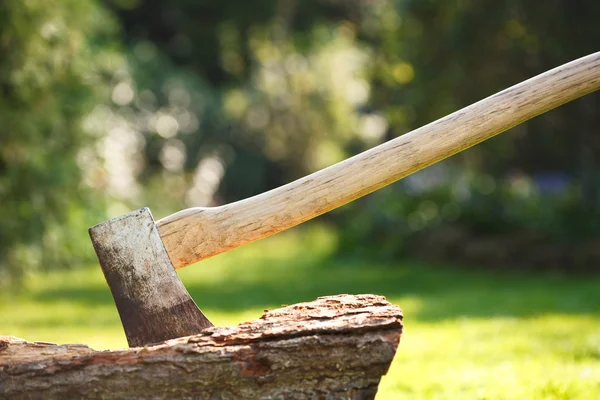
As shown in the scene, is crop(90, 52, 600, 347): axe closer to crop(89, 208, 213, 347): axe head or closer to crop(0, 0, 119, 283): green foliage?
crop(89, 208, 213, 347): axe head

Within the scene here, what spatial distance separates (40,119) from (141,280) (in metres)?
6.65

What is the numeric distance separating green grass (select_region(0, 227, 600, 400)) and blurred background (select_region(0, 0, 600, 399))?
34 millimetres

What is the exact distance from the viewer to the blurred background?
6898 millimetres

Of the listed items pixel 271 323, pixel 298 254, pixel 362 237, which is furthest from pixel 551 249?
Result: pixel 271 323

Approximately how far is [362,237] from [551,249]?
4.30 m

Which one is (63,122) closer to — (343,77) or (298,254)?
(298,254)

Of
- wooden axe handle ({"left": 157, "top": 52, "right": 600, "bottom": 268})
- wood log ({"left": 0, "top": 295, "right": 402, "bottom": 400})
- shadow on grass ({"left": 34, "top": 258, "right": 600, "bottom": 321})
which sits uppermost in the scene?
shadow on grass ({"left": 34, "top": 258, "right": 600, "bottom": 321})

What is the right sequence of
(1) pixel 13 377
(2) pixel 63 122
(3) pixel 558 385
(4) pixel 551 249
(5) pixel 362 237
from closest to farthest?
(1) pixel 13 377
(3) pixel 558 385
(2) pixel 63 122
(4) pixel 551 249
(5) pixel 362 237

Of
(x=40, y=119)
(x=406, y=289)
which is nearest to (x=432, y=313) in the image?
(x=406, y=289)

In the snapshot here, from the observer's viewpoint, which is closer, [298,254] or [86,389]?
[86,389]

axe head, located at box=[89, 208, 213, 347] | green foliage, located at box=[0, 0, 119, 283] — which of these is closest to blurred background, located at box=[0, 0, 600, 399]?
green foliage, located at box=[0, 0, 119, 283]

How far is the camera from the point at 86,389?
7.73ft

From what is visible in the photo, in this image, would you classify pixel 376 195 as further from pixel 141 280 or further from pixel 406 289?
pixel 141 280

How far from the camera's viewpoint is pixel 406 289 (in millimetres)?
10250
